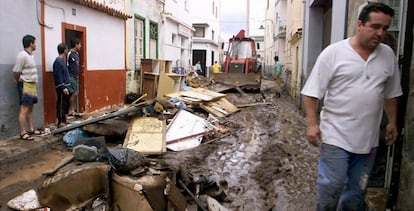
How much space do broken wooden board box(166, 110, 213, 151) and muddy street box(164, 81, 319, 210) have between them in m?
0.33

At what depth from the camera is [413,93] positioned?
8.92 feet

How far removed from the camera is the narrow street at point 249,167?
450 cm

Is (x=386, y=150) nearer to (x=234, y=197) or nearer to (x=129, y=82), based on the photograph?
(x=234, y=197)

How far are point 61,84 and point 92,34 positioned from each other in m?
2.76

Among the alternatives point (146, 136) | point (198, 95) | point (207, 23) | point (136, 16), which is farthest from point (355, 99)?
point (207, 23)

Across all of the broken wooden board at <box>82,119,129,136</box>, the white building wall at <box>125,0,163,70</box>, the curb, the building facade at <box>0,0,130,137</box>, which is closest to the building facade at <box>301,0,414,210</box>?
the broken wooden board at <box>82,119,129,136</box>

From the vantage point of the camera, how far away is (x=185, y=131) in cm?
Result: 757

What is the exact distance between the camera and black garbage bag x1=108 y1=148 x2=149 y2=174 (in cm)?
386

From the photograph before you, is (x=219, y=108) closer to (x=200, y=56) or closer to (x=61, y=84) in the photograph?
(x=61, y=84)

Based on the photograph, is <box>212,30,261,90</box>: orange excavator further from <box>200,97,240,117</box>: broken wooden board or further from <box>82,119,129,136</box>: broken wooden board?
<box>82,119,129,136</box>: broken wooden board

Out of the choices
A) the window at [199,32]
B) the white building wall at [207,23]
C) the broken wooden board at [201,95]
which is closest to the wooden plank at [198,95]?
the broken wooden board at [201,95]

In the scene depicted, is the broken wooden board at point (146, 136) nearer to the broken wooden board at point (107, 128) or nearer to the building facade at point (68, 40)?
the broken wooden board at point (107, 128)

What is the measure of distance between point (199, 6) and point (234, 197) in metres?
29.7

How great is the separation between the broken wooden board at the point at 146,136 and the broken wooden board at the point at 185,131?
0.21 m
